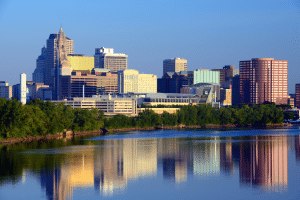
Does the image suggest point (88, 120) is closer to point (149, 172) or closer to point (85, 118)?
point (85, 118)

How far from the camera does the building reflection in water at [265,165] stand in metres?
43.3

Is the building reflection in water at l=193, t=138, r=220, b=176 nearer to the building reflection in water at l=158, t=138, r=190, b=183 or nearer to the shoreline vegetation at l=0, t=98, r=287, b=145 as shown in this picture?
the building reflection in water at l=158, t=138, r=190, b=183

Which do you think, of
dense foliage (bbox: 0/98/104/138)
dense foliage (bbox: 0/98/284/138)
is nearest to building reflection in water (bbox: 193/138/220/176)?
dense foliage (bbox: 0/98/104/138)

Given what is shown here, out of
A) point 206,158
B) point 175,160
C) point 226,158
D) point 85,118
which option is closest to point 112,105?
point 85,118

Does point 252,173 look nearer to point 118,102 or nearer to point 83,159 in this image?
point 83,159

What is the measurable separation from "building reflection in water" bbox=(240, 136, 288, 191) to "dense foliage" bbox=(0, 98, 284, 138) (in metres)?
31.3

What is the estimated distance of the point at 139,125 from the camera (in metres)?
130

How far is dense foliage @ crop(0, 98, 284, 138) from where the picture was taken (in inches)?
2931

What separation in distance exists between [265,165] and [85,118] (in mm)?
54655

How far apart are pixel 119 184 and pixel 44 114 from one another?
47138 millimetres

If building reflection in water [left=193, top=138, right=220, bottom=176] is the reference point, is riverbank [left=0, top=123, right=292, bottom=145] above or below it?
above

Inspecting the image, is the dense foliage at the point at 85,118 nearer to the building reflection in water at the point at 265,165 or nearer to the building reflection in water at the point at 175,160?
the building reflection in water at the point at 175,160

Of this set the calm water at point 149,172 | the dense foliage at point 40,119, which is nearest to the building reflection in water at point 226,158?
the calm water at point 149,172

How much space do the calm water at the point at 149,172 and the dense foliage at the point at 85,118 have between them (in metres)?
5.15
